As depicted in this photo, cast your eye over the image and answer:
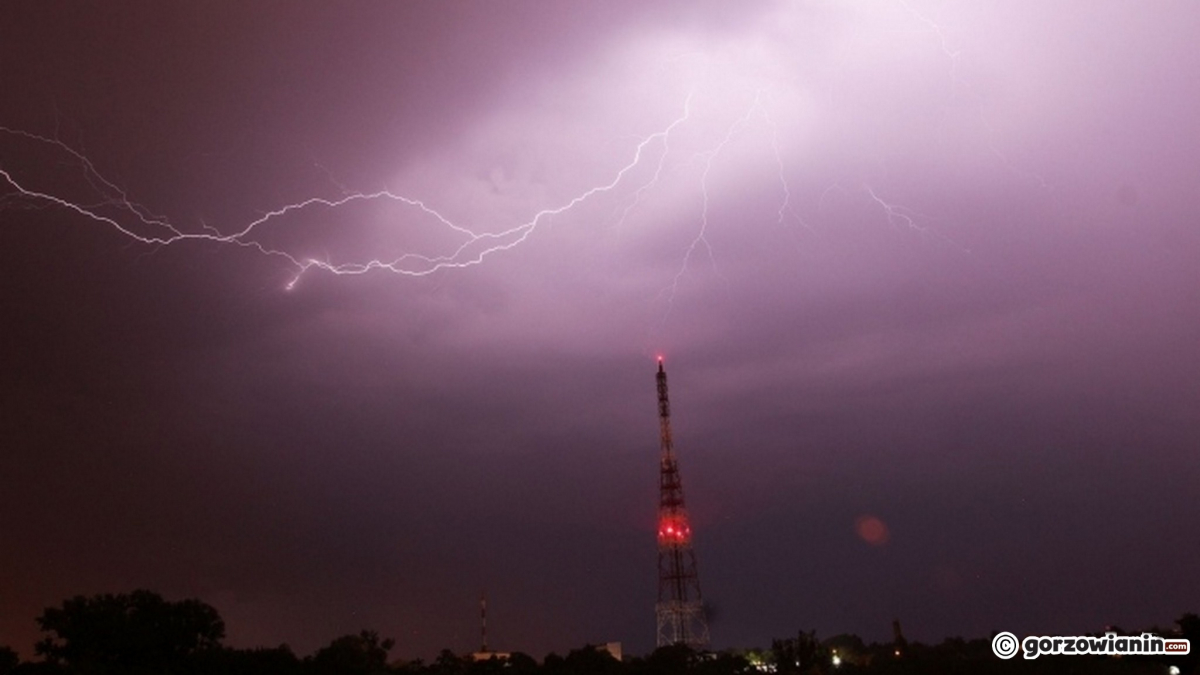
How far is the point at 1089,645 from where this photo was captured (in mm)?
30828

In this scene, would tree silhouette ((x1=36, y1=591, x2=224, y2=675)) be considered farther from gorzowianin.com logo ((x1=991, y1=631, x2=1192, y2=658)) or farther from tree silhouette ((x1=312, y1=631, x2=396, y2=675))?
gorzowianin.com logo ((x1=991, y1=631, x2=1192, y2=658))

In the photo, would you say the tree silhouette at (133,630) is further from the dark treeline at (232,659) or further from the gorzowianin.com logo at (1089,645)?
the gorzowianin.com logo at (1089,645)

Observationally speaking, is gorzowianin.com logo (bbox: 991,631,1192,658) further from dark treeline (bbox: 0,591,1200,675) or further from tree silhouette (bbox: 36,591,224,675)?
tree silhouette (bbox: 36,591,224,675)

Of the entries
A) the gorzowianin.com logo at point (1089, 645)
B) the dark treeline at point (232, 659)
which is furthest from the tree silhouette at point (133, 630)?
the gorzowianin.com logo at point (1089, 645)

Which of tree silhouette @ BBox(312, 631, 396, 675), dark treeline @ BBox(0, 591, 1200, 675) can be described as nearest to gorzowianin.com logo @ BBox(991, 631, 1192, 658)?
dark treeline @ BBox(0, 591, 1200, 675)

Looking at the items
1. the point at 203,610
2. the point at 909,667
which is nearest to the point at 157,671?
the point at 203,610

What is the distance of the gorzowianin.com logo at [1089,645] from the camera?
31031 millimetres

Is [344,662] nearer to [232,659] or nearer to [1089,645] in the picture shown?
[232,659]

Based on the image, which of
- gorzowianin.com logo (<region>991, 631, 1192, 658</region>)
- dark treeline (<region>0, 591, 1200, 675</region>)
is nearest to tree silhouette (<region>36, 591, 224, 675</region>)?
dark treeline (<region>0, 591, 1200, 675</region>)

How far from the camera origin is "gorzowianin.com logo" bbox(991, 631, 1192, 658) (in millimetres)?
31031

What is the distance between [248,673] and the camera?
2973 centimetres

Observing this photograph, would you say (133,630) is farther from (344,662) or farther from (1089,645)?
(1089,645)

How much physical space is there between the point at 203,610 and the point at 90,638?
3.25 metres

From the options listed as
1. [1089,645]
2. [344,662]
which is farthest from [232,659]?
[1089,645]
